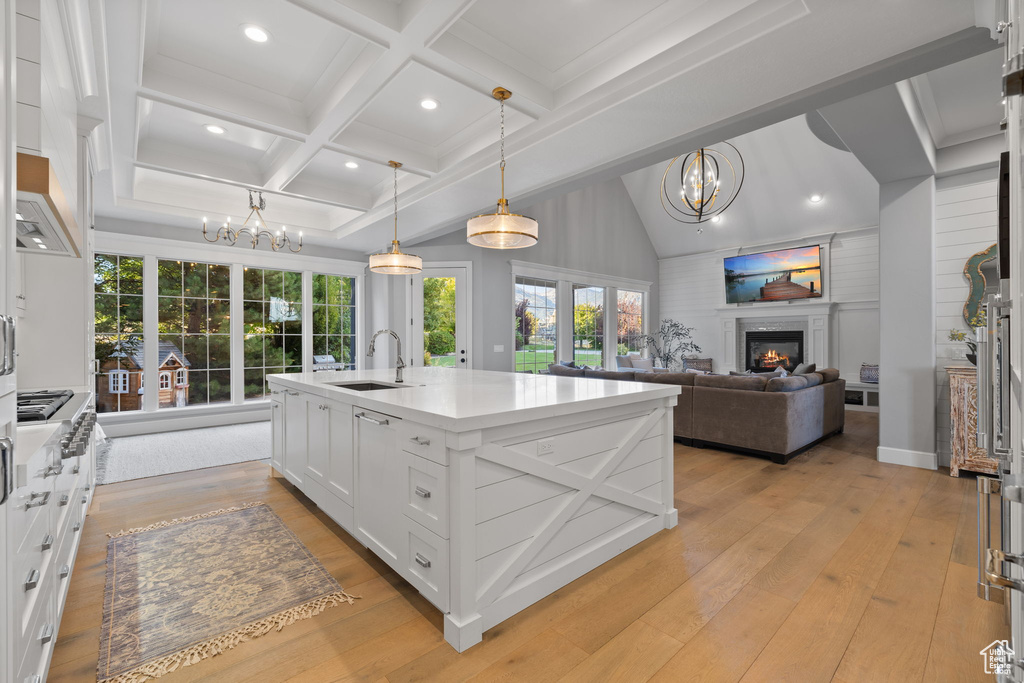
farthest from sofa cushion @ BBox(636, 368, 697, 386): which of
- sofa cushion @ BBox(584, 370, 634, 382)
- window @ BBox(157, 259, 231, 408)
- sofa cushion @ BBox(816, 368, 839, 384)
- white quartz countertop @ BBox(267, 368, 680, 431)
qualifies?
window @ BBox(157, 259, 231, 408)

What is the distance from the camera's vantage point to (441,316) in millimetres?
6785

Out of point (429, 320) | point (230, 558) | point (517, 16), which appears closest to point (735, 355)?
point (429, 320)

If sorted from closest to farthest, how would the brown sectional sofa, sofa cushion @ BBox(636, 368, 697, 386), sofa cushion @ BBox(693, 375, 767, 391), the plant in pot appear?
1. the brown sectional sofa
2. sofa cushion @ BBox(693, 375, 767, 391)
3. sofa cushion @ BBox(636, 368, 697, 386)
4. the plant in pot

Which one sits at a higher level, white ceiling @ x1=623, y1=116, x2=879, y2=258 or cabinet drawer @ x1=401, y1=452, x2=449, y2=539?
white ceiling @ x1=623, y1=116, x2=879, y2=258

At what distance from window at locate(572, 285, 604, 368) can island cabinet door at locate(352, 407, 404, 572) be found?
20.2ft

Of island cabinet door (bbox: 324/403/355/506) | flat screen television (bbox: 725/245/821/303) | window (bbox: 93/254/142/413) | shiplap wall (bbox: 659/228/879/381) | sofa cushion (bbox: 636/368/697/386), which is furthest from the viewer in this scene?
flat screen television (bbox: 725/245/821/303)

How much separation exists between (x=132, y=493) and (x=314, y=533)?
1.76 meters

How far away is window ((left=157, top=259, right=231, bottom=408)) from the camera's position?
18.4 ft

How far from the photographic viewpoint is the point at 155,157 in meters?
4.11

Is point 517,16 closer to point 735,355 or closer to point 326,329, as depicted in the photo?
point 326,329

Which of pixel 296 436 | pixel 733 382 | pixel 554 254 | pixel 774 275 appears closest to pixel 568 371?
pixel 733 382

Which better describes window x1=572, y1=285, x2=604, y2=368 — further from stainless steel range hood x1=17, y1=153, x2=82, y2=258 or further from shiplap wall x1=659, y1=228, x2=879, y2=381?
stainless steel range hood x1=17, y1=153, x2=82, y2=258

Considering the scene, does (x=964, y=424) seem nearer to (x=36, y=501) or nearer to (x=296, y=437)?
(x=296, y=437)

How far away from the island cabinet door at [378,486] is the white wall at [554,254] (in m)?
3.51
